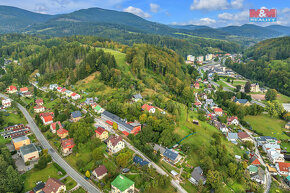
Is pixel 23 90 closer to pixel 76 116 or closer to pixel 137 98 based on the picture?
pixel 76 116

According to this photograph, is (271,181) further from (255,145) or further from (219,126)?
(219,126)

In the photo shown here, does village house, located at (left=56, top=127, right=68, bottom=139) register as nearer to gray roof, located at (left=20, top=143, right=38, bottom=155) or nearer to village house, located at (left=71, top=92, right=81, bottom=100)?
gray roof, located at (left=20, top=143, right=38, bottom=155)

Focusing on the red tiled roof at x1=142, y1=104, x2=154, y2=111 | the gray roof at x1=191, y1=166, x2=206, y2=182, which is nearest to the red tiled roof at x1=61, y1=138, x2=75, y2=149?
the red tiled roof at x1=142, y1=104, x2=154, y2=111

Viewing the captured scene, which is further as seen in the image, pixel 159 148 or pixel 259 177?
pixel 159 148

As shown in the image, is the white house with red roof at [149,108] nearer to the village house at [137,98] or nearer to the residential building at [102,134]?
the village house at [137,98]

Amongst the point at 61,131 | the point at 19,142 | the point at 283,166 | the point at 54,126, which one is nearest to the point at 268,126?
the point at 283,166

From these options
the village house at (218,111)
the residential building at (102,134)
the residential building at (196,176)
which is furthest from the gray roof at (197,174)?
the village house at (218,111)
